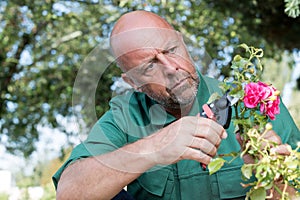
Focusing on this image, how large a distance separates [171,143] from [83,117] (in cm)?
61

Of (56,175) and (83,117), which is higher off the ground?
(83,117)

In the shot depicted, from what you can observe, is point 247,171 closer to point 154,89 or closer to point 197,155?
point 197,155

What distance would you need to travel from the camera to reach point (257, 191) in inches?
44.7

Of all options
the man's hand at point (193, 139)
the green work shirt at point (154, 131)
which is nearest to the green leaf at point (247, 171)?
the man's hand at point (193, 139)

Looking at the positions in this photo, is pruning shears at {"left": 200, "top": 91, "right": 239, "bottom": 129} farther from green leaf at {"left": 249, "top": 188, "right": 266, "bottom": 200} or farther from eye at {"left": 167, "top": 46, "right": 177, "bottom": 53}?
eye at {"left": 167, "top": 46, "right": 177, "bottom": 53}

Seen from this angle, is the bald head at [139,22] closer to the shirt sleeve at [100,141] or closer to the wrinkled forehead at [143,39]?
the wrinkled forehead at [143,39]

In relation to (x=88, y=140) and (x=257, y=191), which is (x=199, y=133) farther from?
(x=88, y=140)

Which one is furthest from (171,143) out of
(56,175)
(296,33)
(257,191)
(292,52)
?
(292,52)

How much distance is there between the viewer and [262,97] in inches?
46.1

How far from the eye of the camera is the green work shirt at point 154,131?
1.69 m

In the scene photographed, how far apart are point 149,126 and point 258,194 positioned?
0.71 m

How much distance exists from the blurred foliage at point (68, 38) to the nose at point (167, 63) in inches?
88.0

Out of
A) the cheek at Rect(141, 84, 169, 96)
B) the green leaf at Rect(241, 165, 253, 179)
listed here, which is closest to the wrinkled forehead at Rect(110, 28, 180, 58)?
the cheek at Rect(141, 84, 169, 96)

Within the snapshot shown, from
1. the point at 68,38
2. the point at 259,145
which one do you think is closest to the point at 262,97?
the point at 259,145
